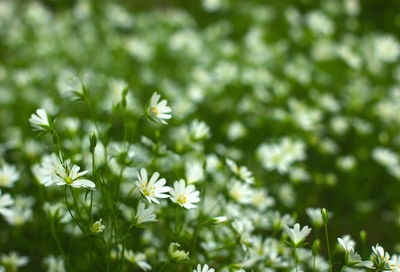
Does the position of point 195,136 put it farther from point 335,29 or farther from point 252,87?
point 335,29

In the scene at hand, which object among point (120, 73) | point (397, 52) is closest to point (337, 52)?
point (397, 52)

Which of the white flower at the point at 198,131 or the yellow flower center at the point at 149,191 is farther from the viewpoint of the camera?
Result: the white flower at the point at 198,131

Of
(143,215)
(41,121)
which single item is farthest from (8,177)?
(143,215)

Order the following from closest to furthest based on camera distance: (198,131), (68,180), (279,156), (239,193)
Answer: (68,180), (239,193), (198,131), (279,156)

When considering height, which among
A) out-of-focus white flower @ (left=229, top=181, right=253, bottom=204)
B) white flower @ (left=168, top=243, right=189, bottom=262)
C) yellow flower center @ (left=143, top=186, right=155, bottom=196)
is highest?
yellow flower center @ (left=143, top=186, right=155, bottom=196)

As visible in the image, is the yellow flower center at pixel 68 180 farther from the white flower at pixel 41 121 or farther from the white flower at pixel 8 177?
the white flower at pixel 8 177

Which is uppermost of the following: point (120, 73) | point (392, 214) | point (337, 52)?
point (337, 52)

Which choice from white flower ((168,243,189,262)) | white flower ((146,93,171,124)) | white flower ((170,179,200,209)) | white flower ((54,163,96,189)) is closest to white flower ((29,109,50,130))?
white flower ((54,163,96,189))

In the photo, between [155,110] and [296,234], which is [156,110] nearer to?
[155,110]

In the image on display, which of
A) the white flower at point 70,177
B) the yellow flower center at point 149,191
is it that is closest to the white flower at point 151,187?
the yellow flower center at point 149,191

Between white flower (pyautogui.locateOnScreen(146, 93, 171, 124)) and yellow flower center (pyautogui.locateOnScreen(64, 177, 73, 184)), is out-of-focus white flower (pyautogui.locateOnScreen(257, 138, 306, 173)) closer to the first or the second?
white flower (pyautogui.locateOnScreen(146, 93, 171, 124))

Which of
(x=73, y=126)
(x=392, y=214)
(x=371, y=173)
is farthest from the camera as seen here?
(x=371, y=173)
